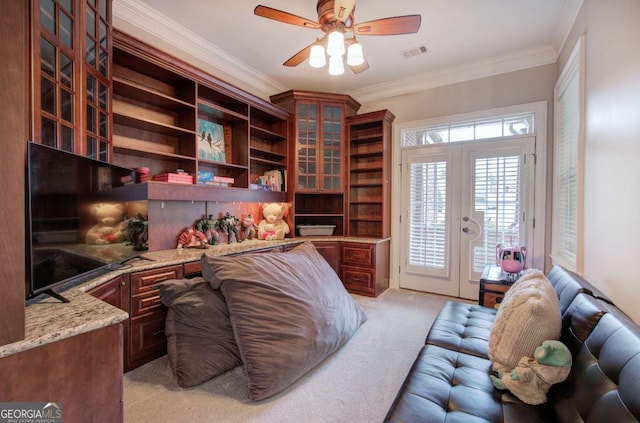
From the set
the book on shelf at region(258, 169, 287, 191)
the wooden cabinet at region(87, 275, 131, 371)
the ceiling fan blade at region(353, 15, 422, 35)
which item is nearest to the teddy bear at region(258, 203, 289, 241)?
the book on shelf at region(258, 169, 287, 191)

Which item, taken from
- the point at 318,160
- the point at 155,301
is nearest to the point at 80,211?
the point at 155,301

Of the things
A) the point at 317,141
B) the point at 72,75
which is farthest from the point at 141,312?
the point at 317,141

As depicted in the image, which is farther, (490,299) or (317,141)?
(317,141)


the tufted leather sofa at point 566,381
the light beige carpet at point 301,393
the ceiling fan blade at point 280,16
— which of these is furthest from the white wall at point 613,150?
the ceiling fan blade at point 280,16

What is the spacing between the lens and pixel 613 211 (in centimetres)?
155

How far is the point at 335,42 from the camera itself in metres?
2.03

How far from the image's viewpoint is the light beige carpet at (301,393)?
5.14 feet

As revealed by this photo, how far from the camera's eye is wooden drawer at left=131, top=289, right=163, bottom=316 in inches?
77.3

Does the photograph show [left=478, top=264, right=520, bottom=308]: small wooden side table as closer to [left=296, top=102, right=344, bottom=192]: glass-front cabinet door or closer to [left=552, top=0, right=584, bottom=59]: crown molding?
[left=296, top=102, right=344, bottom=192]: glass-front cabinet door

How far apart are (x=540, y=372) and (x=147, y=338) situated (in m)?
2.36

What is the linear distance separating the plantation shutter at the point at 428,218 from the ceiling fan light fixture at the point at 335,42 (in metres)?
2.20

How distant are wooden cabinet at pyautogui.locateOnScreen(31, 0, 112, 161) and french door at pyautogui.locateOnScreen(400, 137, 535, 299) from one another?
3.34 m

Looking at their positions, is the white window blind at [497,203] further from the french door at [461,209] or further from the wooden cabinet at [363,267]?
the wooden cabinet at [363,267]

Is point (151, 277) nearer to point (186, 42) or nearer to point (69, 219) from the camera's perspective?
point (69, 219)
